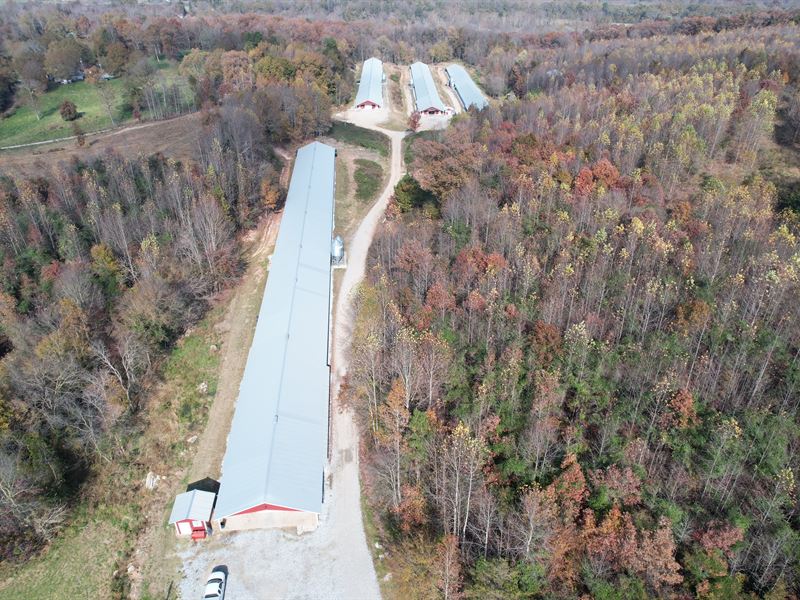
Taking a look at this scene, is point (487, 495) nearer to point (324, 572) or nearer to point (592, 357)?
point (324, 572)

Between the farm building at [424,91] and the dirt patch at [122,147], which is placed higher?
the farm building at [424,91]

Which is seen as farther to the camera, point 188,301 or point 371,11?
point 371,11

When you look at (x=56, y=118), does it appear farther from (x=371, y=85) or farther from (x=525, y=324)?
(x=525, y=324)

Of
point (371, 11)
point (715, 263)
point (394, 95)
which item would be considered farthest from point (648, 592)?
point (371, 11)

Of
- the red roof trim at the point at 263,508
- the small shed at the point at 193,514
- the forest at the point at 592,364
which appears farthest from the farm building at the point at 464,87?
the small shed at the point at 193,514

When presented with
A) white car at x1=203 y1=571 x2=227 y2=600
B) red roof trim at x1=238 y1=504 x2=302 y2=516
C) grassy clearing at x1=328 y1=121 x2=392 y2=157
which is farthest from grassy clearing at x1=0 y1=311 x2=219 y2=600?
grassy clearing at x1=328 y1=121 x2=392 y2=157

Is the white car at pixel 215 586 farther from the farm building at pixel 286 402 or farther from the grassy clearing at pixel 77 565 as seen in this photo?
the grassy clearing at pixel 77 565
